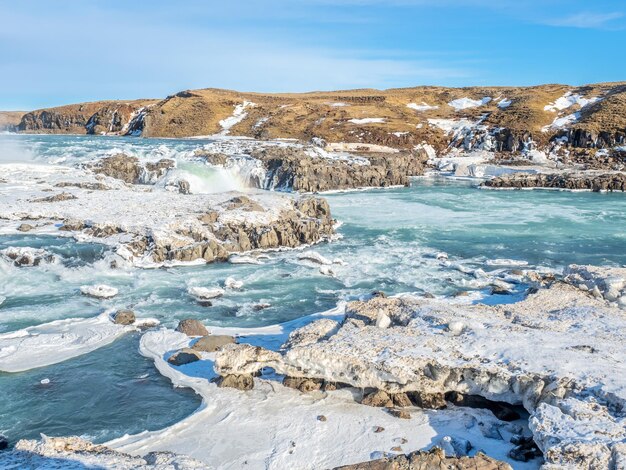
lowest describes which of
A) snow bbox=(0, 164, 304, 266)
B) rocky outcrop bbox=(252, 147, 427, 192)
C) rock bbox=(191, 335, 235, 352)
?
rock bbox=(191, 335, 235, 352)

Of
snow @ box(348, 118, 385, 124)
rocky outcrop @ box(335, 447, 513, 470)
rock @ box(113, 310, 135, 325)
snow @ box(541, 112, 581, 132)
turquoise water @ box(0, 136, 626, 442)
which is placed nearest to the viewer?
rocky outcrop @ box(335, 447, 513, 470)

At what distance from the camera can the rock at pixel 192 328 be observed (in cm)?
1370

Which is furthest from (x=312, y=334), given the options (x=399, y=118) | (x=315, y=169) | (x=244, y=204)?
(x=399, y=118)

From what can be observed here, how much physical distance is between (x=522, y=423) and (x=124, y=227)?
59.6ft

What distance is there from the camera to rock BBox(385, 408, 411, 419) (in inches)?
376

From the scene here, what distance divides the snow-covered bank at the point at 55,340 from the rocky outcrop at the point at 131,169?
28.7 metres

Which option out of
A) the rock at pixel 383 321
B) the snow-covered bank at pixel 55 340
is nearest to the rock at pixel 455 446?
the rock at pixel 383 321

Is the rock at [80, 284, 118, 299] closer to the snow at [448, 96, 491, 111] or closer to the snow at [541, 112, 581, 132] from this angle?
the snow at [541, 112, 581, 132]

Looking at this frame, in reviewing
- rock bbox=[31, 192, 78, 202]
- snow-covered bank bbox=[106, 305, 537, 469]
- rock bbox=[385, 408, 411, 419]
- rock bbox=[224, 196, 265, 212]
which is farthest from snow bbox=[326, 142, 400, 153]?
rock bbox=[385, 408, 411, 419]

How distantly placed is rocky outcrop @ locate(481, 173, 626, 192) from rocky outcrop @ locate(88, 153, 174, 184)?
29593mm

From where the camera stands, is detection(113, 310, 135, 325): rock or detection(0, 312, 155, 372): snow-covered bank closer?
detection(0, 312, 155, 372): snow-covered bank

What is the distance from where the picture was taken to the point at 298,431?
9172 mm

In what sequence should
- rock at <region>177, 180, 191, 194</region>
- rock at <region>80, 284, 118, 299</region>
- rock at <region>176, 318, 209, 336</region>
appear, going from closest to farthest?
rock at <region>176, 318, 209, 336</region>
rock at <region>80, 284, 118, 299</region>
rock at <region>177, 180, 191, 194</region>

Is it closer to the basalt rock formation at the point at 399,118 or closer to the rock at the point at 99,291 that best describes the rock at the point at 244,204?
the rock at the point at 99,291
